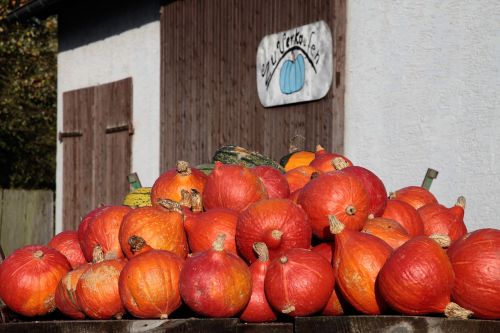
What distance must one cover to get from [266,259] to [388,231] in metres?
0.47

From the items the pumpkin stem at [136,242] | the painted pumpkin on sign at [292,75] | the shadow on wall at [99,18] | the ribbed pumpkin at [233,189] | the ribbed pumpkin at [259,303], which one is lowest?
the ribbed pumpkin at [259,303]

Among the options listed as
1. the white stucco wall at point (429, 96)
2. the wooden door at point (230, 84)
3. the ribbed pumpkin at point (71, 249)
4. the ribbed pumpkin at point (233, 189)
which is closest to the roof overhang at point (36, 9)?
the wooden door at point (230, 84)

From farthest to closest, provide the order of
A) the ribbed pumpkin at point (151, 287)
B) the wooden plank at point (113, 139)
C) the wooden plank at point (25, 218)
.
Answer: the wooden plank at point (25, 218)
the wooden plank at point (113, 139)
the ribbed pumpkin at point (151, 287)

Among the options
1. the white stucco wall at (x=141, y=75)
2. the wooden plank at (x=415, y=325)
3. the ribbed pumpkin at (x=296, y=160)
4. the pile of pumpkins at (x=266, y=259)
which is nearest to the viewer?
the wooden plank at (x=415, y=325)

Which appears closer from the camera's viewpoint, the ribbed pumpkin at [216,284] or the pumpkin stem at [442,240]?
the ribbed pumpkin at [216,284]

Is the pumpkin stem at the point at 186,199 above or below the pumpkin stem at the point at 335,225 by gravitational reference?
above

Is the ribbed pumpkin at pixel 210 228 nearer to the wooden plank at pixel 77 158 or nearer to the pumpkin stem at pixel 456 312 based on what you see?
the pumpkin stem at pixel 456 312

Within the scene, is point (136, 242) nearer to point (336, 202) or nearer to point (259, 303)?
point (259, 303)

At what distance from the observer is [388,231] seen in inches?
118

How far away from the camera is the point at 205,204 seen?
331cm

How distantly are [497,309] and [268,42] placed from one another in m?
6.59

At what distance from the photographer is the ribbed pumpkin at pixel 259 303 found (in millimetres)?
2787

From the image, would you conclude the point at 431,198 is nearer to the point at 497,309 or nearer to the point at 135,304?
the point at 497,309

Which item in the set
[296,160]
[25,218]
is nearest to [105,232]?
[296,160]
